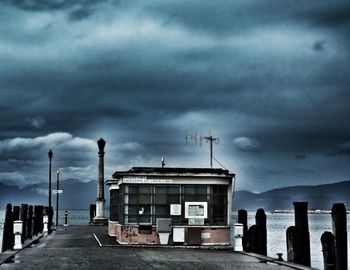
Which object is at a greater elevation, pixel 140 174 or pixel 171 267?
pixel 140 174

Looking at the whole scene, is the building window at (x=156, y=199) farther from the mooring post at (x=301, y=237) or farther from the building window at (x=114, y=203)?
the mooring post at (x=301, y=237)

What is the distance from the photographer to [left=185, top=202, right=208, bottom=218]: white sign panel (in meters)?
33.2

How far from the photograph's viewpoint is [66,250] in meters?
29.2

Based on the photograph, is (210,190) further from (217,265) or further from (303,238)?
(217,265)

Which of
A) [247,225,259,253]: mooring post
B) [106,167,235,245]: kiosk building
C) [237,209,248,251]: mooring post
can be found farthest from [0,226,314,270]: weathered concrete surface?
[237,209,248,251]: mooring post

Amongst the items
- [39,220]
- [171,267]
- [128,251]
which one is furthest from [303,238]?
[39,220]

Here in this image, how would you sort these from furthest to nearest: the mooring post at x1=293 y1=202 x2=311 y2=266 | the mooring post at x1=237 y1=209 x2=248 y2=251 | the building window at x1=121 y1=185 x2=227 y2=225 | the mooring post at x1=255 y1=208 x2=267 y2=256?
the building window at x1=121 y1=185 x2=227 y2=225 < the mooring post at x1=237 y1=209 x2=248 y2=251 < the mooring post at x1=255 y1=208 x2=267 y2=256 < the mooring post at x1=293 y1=202 x2=311 y2=266

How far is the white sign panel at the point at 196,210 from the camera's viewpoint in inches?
1305

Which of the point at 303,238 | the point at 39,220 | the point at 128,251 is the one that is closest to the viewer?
the point at 303,238

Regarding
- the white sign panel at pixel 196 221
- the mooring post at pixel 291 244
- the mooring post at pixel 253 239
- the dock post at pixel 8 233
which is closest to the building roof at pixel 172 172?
the white sign panel at pixel 196 221

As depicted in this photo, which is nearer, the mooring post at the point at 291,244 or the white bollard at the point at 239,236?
the mooring post at the point at 291,244

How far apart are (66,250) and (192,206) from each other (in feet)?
24.2

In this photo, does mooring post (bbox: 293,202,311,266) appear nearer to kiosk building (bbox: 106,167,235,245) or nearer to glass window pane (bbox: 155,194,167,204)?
kiosk building (bbox: 106,167,235,245)

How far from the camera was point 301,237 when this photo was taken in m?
24.9
